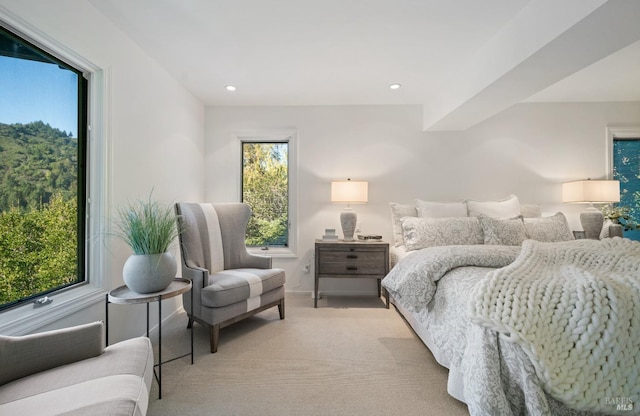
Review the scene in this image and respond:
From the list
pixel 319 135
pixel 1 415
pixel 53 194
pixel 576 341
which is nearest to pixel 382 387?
pixel 576 341

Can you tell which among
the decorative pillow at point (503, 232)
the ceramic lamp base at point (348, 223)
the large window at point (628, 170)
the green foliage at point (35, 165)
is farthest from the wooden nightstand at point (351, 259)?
the large window at point (628, 170)

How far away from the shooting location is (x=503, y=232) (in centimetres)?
275

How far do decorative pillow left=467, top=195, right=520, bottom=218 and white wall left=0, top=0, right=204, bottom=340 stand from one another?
10.6 feet

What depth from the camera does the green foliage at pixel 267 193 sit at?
3834 mm

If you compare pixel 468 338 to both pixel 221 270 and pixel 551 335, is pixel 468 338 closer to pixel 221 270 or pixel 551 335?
pixel 551 335

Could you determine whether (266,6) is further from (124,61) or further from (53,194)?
(53,194)

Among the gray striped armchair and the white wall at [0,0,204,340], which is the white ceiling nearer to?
the white wall at [0,0,204,340]

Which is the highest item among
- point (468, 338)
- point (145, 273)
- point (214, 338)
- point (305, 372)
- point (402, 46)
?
point (402, 46)

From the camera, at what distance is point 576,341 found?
1197mm

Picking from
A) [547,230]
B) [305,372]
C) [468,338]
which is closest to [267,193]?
[305,372]

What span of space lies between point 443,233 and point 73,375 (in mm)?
2806

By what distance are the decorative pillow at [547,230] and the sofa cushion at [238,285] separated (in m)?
2.43

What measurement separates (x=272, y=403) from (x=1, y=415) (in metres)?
1.13

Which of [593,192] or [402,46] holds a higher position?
[402,46]
